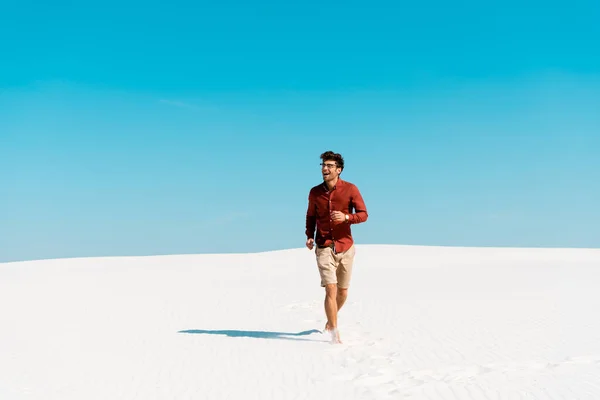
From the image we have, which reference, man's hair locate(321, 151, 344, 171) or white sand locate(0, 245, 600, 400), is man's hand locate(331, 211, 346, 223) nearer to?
man's hair locate(321, 151, 344, 171)

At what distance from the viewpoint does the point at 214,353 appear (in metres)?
7.44

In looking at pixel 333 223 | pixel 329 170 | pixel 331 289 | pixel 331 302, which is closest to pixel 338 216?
pixel 333 223

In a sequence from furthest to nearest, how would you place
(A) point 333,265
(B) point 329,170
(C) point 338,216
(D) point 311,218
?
1. (D) point 311,218
2. (A) point 333,265
3. (B) point 329,170
4. (C) point 338,216

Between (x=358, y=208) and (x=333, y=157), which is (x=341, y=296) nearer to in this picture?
(x=358, y=208)

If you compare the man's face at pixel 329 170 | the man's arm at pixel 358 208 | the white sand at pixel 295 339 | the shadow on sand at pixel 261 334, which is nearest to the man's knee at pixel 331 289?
the white sand at pixel 295 339

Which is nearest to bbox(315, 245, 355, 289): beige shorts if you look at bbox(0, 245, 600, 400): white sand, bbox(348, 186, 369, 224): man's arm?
bbox(348, 186, 369, 224): man's arm

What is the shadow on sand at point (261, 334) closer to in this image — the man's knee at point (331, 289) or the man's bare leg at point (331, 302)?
the man's bare leg at point (331, 302)

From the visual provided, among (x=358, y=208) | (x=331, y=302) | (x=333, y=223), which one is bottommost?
(x=331, y=302)

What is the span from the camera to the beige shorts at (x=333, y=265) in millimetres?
7566

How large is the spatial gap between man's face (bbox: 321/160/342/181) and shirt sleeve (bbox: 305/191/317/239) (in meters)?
0.39

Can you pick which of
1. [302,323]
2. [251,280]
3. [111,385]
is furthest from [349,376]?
[251,280]

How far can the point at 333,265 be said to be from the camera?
7664 mm

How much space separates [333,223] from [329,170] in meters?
0.65

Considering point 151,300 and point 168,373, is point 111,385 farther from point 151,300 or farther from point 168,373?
point 151,300
